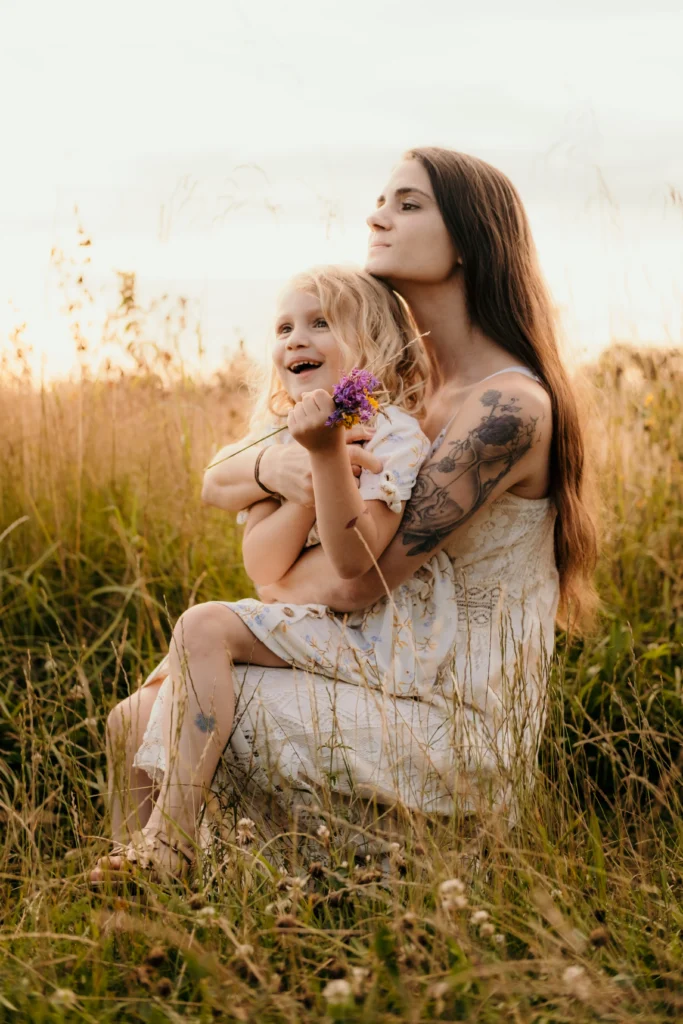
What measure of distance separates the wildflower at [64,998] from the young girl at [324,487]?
50 centimetres

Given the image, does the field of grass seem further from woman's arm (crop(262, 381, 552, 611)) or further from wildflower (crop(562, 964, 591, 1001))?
woman's arm (crop(262, 381, 552, 611))

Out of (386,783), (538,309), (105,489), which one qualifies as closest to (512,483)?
(538,309)

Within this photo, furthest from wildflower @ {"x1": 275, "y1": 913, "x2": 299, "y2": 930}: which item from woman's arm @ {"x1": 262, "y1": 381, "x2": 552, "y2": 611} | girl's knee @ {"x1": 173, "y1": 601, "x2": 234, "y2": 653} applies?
woman's arm @ {"x1": 262, "y1": 381, "x2": 552, "y2": 611}

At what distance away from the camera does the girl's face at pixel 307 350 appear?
9.07 feet

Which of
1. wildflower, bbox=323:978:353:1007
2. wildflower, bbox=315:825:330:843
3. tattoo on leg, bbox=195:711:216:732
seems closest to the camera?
wildflower, bbox=323:978:353:1007

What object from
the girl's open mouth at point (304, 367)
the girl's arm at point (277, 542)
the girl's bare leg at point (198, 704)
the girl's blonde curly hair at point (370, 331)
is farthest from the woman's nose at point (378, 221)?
the girl's bare leg at point (198, 704)

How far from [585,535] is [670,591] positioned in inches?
51.7

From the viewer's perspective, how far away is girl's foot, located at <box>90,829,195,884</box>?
1962mm

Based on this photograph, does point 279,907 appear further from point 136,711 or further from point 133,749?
point 136,711

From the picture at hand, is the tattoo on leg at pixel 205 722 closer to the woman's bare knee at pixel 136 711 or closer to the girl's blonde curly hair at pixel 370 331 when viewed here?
the woman's bare knee at pixel 136 711

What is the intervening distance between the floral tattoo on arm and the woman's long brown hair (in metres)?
0.20

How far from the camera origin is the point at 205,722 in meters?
2.32

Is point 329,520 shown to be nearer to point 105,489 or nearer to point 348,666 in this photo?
point 348,666

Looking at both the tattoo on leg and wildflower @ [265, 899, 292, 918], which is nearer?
wildflower @ [265, 899, 292, 918]
